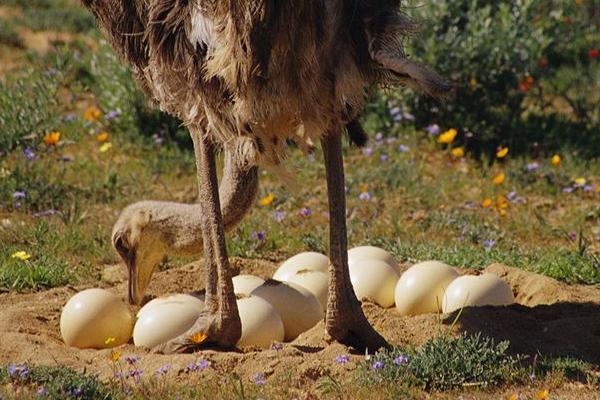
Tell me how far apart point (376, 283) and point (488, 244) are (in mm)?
1540

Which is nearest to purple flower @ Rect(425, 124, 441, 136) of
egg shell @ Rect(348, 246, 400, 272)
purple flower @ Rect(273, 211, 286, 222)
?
purple flower @ Rect(273, 211, 286, 222)

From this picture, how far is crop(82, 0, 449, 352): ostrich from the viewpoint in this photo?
4.88m

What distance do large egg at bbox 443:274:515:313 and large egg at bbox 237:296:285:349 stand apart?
2.84ft

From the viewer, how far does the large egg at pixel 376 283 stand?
6.29m

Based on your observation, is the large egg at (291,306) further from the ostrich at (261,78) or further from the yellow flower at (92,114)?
the yellow flower at (92,114)

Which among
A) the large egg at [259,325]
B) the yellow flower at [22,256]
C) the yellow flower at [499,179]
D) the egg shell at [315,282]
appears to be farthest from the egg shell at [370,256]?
the yellow flower at [499,179]

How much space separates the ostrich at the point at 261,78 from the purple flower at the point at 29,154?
2.97 metres

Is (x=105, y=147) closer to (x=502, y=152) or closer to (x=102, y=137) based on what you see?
(x=102, y=137)

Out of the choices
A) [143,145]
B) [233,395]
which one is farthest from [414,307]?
[143,145]

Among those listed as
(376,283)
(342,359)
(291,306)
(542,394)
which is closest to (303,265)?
(376,283)

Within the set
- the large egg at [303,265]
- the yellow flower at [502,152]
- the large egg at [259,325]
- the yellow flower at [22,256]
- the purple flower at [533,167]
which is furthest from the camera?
the purple flower at [533,167]

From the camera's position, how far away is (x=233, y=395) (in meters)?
4.71

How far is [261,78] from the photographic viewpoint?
16.3 ft

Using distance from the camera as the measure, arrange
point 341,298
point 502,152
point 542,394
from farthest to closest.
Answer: point 502,152
point 341,298
point 542,394
